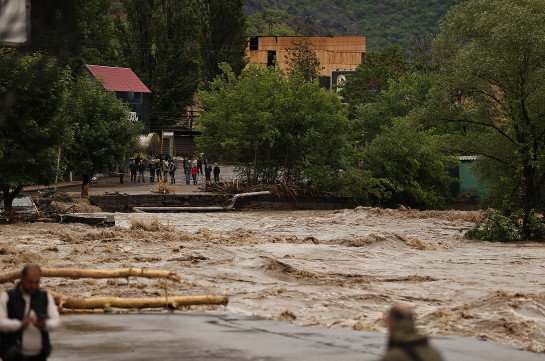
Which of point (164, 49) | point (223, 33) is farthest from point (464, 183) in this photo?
point (223, 33)

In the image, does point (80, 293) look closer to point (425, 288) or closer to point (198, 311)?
point (198, 311)

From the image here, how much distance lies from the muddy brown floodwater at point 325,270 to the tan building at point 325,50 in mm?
87634

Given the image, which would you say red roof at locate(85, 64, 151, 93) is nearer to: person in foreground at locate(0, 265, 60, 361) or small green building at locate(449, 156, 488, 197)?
small green building at locate(449, 156, 488, 197)

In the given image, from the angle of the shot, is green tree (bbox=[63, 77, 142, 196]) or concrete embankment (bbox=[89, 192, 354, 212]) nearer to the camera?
green tree (bbox=[63, 77, 142, 196])

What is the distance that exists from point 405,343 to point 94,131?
44.5 meters

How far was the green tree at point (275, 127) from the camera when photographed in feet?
171

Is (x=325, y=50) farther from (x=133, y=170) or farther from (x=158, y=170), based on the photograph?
(x=133, y=170)

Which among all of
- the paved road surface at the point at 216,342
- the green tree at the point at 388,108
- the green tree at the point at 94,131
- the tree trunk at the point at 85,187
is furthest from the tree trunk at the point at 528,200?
the green tree at the point at 388,108

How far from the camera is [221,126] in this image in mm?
53688

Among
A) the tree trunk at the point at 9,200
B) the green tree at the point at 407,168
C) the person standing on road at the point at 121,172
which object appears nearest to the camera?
the tree trunk at the point at 9,200

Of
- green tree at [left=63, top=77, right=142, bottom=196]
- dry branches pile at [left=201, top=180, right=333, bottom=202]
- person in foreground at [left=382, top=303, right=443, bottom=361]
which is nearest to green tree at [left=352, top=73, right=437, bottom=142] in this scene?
dry branches pile at [left=201, top=180, right=333, bottom=202]

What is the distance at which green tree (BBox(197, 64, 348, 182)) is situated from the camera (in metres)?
52.2

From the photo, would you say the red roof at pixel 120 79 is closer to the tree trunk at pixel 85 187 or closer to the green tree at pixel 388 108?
the green tree at pixel 388 108

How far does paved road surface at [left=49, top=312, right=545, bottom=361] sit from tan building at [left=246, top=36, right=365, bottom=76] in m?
110
